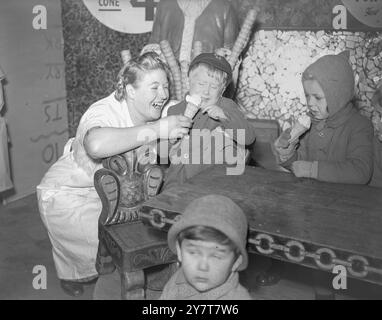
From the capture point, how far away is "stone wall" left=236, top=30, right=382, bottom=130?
3166 millimetres

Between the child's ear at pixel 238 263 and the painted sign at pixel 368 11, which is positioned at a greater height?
the painted sign at pixel 368 11

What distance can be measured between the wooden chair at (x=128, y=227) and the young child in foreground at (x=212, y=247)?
35cm

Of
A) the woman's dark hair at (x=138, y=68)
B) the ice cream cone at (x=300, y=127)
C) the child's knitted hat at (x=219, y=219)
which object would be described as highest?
the woman's dark hair at (x=138, y=68)

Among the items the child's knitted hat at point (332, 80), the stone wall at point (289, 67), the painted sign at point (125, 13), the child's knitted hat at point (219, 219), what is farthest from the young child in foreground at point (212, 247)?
the painted sign at point (125, 13)

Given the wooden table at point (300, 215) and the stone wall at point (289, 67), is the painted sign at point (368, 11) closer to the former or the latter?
the stone wall at point (289, 67)

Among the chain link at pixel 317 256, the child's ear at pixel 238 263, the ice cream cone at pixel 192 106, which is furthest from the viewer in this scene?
the ice cream cone at pixel 192 106

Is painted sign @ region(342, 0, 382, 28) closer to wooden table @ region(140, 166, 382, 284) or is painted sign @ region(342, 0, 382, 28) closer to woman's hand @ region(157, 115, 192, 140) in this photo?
wooden table @ region(140, 166, 382, 284)

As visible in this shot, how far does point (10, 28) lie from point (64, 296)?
6.58ft

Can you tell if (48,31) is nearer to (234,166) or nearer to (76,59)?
(76,59)

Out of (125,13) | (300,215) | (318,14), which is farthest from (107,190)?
(125,13)

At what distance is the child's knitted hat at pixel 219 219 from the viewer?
1389 mm

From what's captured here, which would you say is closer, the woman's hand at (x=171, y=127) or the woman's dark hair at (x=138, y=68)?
the woman's hand at (x=171, y=127)

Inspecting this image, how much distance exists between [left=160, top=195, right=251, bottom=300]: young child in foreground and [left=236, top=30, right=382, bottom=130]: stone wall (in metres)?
2.10

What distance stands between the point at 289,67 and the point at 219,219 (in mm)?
2263
